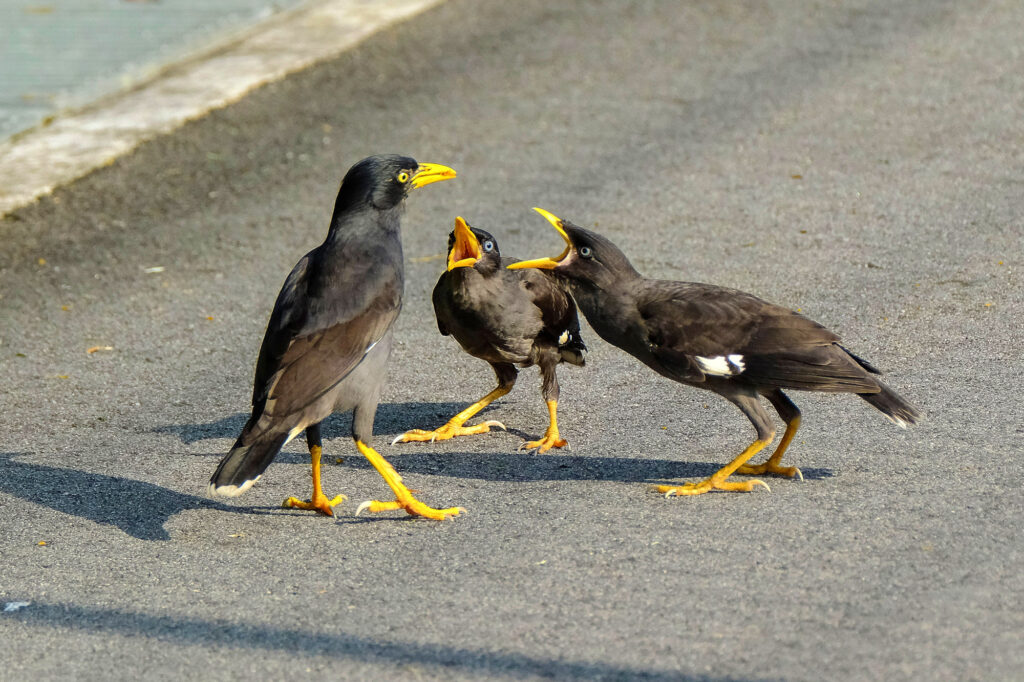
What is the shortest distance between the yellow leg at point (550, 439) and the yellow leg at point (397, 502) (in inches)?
31.5

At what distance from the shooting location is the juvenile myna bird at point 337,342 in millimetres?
5191

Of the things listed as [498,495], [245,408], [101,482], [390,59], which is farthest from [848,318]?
[390,59]

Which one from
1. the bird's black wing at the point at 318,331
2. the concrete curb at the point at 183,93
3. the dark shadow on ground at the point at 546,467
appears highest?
the concrete curb at the point at 183,93

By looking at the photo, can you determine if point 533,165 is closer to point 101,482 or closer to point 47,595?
point 101,482

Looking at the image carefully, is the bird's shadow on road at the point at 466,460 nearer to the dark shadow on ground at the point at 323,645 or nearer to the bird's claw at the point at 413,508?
the bird's claw at the point at 413,508

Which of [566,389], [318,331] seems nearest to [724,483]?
[566,389]

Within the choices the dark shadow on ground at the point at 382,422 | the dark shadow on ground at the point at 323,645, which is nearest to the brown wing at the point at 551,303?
the dark shadow on ground at the point at 382,422

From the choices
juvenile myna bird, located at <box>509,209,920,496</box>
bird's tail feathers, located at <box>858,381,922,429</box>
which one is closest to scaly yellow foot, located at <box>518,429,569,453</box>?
juvenile myna bird, located at <box>509,209,920,496</box>

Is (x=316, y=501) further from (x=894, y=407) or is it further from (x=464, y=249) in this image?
(x=894, y=407)

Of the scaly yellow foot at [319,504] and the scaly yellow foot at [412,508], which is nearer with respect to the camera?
the scaly yellow foot at [412,508]

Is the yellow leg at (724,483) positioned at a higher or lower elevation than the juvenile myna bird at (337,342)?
lower

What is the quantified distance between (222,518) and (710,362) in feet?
7.08

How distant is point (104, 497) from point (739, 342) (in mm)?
2833

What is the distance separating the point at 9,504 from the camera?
5.72 meters
